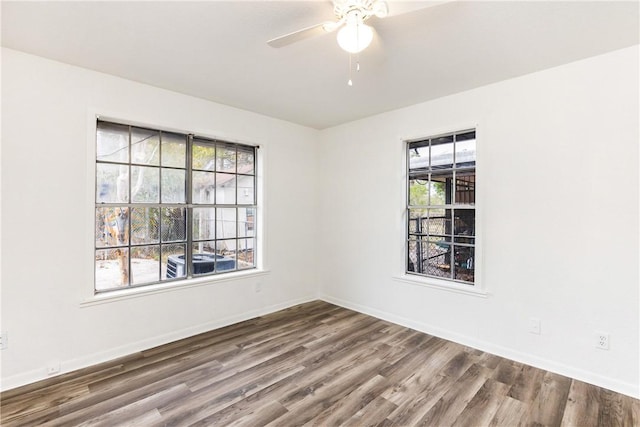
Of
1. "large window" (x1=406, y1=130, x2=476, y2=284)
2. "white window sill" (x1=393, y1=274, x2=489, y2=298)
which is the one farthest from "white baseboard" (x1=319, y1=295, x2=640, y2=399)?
"large window" (x1=406, y1=130, x2=476, y2=284)

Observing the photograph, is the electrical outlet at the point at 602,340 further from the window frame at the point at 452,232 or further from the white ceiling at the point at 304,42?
the white ceiling at the point at 304,42

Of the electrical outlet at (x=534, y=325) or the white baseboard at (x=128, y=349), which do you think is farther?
the electrical outlet at (x=534, y=325)

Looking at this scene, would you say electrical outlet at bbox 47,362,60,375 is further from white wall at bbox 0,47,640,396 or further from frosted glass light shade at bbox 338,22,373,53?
frosted glass light shade at bbox 338,22,373,53

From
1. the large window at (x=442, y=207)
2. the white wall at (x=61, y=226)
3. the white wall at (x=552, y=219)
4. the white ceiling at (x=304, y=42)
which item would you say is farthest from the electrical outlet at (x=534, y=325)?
the white wall at (x=61, y=226)

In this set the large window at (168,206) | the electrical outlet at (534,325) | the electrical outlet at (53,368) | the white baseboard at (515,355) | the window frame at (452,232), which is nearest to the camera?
the white baseboard at (515,355)

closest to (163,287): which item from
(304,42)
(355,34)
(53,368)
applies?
(53,368)

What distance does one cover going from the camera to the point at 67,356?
2605 mm

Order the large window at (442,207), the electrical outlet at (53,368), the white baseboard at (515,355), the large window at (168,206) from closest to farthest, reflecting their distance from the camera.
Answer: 1. the white baseboard at (515,355)
2. the electrical outlet at (53,368)
3. the large window at (168,206)
4. the large window at (442,207)

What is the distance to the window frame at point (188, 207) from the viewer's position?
109 inches

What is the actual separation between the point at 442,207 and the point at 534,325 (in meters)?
1.37

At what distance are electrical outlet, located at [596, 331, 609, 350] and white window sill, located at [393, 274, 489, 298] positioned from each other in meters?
0.83

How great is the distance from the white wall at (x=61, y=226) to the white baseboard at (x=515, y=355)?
87.2 inches

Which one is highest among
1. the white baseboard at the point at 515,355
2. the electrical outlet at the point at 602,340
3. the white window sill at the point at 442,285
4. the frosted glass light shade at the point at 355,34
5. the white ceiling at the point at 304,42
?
the white ceiling at the point at 304,42

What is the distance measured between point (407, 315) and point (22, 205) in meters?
3.79
